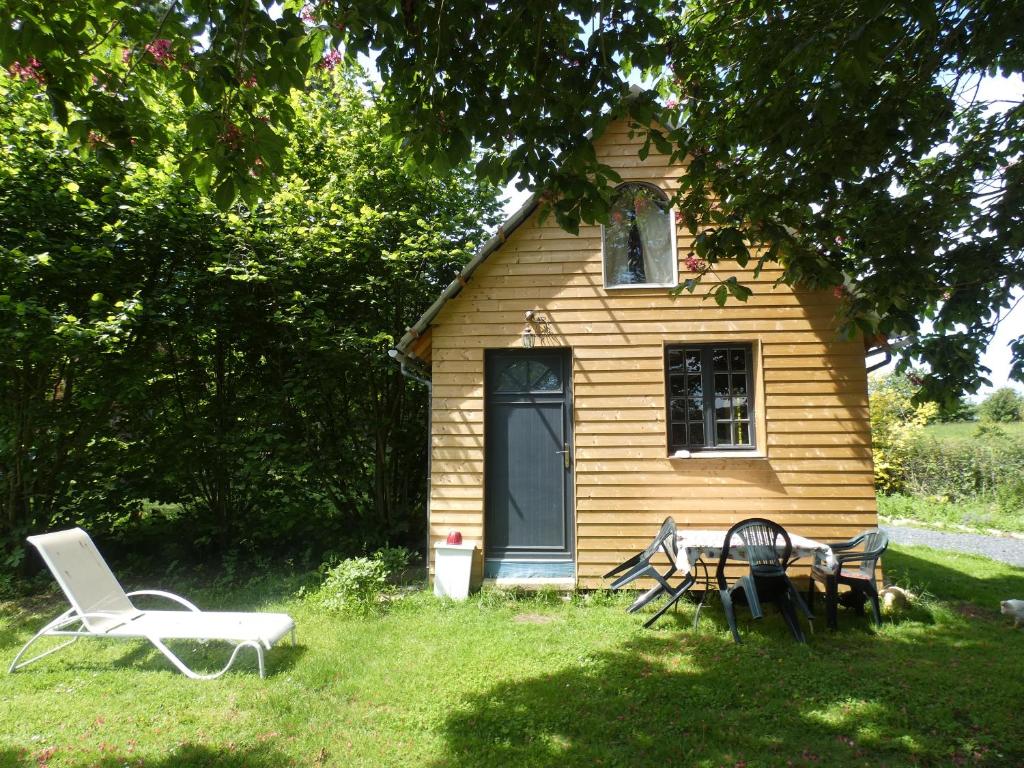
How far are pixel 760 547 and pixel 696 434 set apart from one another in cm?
183

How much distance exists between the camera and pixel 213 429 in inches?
293

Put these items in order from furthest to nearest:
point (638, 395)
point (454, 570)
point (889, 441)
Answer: point (889, 441) < point (638, 395) < point (454, 570)

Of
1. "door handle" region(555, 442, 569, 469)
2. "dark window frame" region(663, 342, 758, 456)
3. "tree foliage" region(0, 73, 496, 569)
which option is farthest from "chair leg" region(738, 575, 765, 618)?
"tree foliage" region(0, 73, 496, 569)

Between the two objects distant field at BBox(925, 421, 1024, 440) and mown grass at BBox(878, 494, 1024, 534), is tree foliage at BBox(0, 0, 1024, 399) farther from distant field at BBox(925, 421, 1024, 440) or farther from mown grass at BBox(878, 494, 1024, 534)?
distant field at BBox(925, 421, 1024, 440)

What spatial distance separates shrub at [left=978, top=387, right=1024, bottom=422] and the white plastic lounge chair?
31827 millimetres

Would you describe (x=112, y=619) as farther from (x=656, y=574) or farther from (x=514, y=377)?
(x=656, y=574)

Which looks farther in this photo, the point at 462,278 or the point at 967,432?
the point at 967,432

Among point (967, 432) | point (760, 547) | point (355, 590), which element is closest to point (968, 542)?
point (760, 547)

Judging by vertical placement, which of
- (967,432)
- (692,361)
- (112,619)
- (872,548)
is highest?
(692,361)

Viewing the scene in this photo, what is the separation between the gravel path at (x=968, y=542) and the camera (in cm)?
929

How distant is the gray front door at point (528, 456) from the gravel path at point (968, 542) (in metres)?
7.35

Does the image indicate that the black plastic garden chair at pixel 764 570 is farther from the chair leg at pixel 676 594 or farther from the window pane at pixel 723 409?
the window pane at pixel 723 409

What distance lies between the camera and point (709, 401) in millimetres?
6770

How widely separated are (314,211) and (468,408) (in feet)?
11.4
